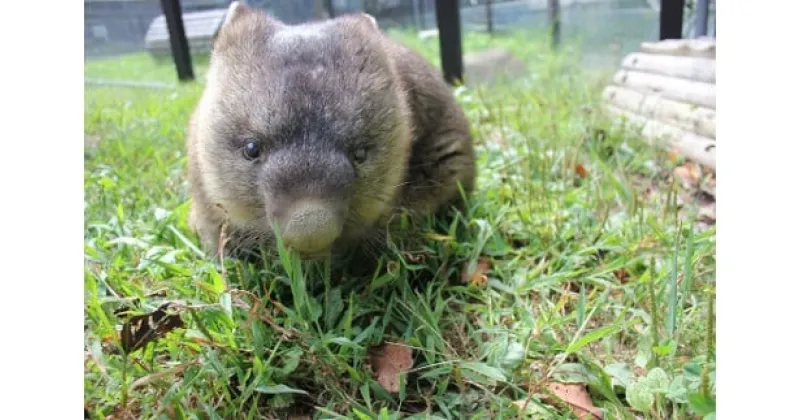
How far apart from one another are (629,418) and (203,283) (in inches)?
41.1

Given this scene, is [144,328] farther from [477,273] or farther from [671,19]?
[671,19]

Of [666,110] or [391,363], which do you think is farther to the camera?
[666,110]

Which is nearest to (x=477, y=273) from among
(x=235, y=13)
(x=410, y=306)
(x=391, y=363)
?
(x=410, y=306)

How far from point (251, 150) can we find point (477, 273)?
0.82 m

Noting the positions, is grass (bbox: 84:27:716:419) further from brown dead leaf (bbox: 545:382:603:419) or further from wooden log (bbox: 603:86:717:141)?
wooden log (bbox: 603:86:717:141)

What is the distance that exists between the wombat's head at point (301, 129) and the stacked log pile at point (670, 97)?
937 millimetres

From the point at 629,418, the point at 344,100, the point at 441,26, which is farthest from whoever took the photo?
the point at 441,26

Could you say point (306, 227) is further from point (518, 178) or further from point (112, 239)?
point (518, 178)

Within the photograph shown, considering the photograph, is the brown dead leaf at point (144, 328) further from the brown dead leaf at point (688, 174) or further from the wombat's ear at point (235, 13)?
the brown dead leaf at point (688, 174)

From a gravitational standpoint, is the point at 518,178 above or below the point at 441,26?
below

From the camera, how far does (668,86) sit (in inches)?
127
